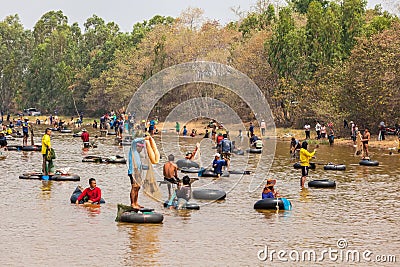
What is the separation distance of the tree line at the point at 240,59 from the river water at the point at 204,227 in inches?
1056

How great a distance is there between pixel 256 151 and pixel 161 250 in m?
32.3

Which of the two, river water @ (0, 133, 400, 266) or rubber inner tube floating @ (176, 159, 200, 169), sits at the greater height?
rubber inner tube floating @ (176, 159, 200, 169)

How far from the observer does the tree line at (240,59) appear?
60.8 m

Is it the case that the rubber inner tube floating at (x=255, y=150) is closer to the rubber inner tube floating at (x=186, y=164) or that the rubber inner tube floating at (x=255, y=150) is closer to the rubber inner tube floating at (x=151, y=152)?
the rubber inner tube floating at (x=186, y=164)

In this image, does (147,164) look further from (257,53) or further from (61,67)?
(61,67)

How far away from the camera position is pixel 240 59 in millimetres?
81125

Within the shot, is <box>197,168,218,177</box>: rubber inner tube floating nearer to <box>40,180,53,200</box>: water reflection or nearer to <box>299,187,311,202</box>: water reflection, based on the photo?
<box>299,187,311,202</box>: water reflection

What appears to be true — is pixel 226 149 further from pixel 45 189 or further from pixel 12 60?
pixel 12 60

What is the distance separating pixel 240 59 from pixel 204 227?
59.8 meters

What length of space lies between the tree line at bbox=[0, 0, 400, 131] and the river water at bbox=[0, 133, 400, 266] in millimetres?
26813

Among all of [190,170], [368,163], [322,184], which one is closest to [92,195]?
[322,184]

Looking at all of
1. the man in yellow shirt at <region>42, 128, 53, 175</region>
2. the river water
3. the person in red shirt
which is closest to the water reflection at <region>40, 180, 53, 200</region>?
the river water

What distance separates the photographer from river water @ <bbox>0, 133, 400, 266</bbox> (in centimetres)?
1833

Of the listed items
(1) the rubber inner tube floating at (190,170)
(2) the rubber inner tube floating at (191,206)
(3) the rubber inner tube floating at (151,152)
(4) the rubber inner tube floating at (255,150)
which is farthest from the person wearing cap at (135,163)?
(4) the rubber inner tube floating at (255,150)
